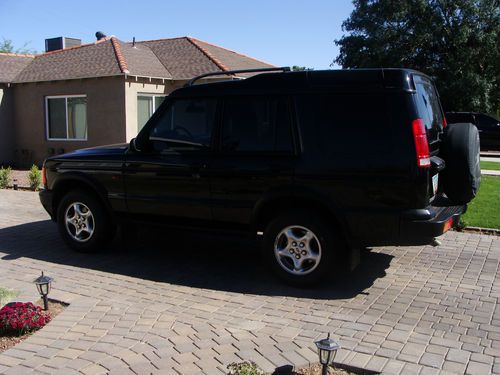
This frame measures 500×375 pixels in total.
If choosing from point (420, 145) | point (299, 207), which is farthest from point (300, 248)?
point (420, 145)

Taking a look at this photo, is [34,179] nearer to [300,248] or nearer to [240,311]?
[300,248]

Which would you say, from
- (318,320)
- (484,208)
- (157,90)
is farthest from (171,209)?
(157,90)

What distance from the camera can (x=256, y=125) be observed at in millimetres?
5539

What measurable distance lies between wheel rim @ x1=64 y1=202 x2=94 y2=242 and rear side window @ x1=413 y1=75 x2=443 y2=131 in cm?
419

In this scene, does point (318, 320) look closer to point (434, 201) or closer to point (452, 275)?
point (434, 201)

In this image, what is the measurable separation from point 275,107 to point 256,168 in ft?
2.18

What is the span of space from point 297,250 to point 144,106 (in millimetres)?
13573

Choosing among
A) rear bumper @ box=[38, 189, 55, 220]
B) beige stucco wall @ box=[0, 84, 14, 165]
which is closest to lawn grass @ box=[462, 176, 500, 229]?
rear bumper @ box=[38, 189, 55, 220]

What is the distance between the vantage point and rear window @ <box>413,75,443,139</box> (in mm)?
5020

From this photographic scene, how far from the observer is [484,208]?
9242 mm

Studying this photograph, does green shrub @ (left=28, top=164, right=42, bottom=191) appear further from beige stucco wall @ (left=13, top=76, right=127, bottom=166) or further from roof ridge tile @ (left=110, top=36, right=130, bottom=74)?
roof ridge tile @ (left=110, top=36, right=130, bottom=74)

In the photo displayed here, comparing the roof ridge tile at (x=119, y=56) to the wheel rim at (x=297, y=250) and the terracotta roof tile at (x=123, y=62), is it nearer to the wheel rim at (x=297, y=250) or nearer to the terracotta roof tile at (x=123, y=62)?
the terracotta roof tile at (x=123, y=62)

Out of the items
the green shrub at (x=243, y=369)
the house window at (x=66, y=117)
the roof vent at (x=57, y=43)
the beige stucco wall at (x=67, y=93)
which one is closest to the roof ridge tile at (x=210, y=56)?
the beige stucco wall at (x=67, y=93)

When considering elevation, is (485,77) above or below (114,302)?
above
